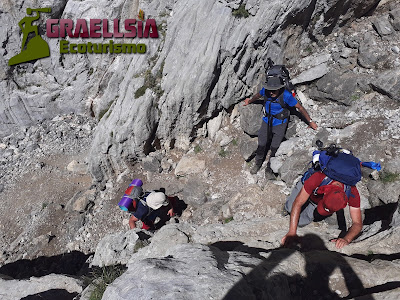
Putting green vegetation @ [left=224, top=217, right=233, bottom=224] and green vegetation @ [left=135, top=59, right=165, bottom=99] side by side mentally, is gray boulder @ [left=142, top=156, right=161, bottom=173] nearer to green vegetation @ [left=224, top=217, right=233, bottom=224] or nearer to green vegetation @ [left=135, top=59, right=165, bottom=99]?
green vegetation @ [left=135, top=59, right=165, bottom=99]

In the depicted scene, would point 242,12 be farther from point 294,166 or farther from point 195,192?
point 195,192

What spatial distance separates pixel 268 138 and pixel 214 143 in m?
3.12

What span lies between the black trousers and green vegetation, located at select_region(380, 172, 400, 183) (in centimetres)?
350

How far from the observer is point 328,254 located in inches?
226

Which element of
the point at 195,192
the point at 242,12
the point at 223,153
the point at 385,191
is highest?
the point at 242,12

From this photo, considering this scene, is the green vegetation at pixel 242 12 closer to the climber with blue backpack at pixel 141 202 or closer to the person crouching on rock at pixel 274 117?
the person crouching on rock at pixel 274 117

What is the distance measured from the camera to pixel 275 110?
9680mm

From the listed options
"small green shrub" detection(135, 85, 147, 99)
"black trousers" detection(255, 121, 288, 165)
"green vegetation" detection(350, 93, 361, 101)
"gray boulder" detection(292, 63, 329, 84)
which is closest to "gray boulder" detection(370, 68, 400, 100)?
"green vegetation" detection(350, 93, 361, 101)

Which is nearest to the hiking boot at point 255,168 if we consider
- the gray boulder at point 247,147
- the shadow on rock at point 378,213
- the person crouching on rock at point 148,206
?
the gray boulder at point 247,147

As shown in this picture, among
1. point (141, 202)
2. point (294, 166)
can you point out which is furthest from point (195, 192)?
point (294, 166)

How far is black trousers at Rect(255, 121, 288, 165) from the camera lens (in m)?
10.0

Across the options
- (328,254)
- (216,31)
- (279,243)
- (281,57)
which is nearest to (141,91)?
(216,31)

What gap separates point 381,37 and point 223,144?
8.09 meters

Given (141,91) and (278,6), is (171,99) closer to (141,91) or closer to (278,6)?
(141,91)
